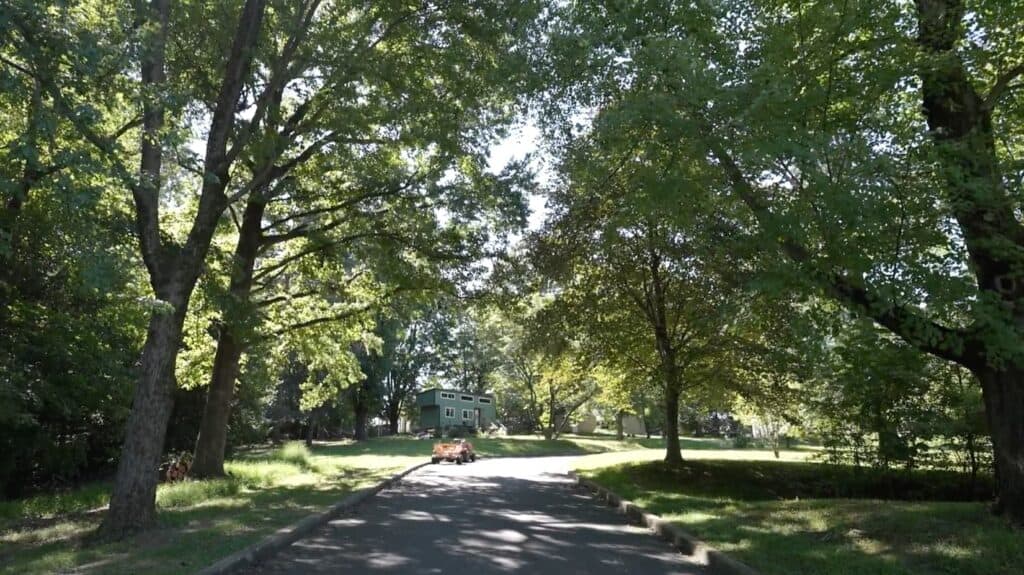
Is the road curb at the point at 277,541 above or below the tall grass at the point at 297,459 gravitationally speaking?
above

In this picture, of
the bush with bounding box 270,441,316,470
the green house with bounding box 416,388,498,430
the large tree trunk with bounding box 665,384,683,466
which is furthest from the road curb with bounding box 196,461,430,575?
the green house with bounding box 416,388,498,430

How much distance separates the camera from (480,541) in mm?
9555

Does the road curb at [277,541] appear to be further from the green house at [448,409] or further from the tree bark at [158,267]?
the green house at [448,409]

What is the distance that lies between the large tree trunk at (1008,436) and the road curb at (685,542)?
3683 mm

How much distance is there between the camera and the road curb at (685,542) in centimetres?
746

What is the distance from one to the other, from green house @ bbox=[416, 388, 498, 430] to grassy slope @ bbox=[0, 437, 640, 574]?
42.2 meters

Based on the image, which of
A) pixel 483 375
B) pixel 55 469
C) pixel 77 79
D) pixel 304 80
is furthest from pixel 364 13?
pixel 483 375

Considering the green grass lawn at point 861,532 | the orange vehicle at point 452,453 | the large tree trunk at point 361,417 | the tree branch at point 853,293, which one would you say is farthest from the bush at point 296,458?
the large tree trunk at point 361,417

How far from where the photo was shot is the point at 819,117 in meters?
8.22

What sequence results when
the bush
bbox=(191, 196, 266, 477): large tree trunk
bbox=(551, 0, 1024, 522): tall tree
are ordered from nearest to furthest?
bbox=(551, 0, 1024, 522): tall tree, bbox=(191, 196, 266, 477): large tree trunk, the bush

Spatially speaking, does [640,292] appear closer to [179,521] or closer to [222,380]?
[222,380]

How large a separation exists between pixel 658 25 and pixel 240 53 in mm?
6334

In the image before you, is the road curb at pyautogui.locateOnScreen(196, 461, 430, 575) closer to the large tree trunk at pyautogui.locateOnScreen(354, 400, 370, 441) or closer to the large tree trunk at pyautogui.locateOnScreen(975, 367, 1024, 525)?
the large tree trunk at pyautogui.locateOnScreen(975, 367, 1024, 525)

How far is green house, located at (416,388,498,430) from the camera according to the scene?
62781 millimetres
